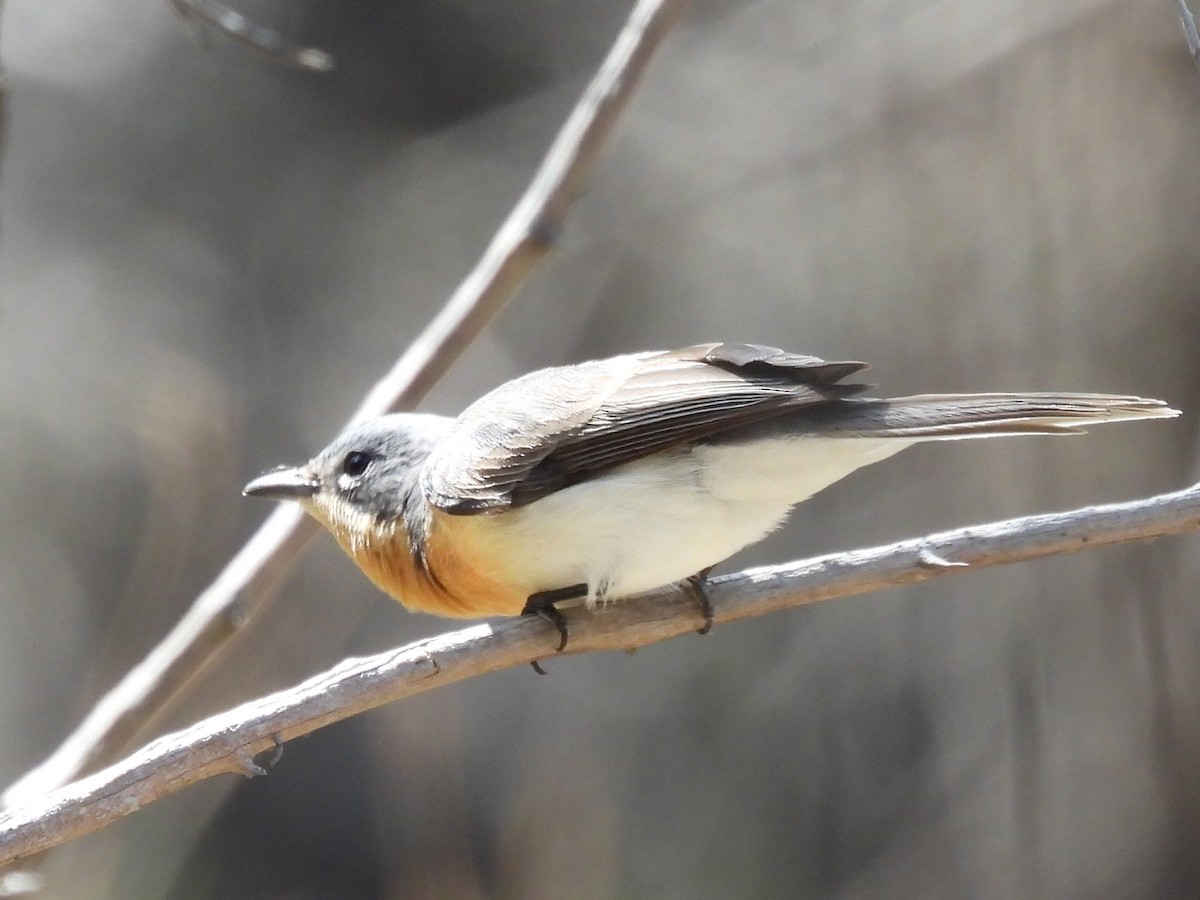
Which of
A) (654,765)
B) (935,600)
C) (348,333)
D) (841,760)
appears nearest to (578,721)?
(654,765)

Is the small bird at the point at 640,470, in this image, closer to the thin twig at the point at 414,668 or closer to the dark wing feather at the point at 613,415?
the dark wing feather at the point at 613,415

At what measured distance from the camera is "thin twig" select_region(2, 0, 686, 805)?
3.22m

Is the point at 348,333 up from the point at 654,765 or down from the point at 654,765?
up

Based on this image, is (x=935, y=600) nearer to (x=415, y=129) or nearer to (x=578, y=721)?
(x=578, y=721)

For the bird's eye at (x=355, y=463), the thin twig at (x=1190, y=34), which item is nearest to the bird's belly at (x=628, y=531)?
the bird's eye at (x=355, y=463)

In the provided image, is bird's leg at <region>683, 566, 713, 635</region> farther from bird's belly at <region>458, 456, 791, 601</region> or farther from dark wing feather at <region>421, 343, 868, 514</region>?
dark wing feather at <region>421, 343, 868, 514</region>

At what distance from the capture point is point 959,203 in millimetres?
6430

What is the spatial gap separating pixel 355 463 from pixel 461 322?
72 cm

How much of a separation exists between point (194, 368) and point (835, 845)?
412 centimetres

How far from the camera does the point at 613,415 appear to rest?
11.0 ft

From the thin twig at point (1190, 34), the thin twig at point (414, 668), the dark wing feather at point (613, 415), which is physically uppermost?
the thin twig at point (1190, 34)

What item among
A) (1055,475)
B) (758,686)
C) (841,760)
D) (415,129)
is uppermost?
(415,129)

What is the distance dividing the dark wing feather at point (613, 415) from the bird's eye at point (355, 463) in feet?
1.10

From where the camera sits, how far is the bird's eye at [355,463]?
155 inches
